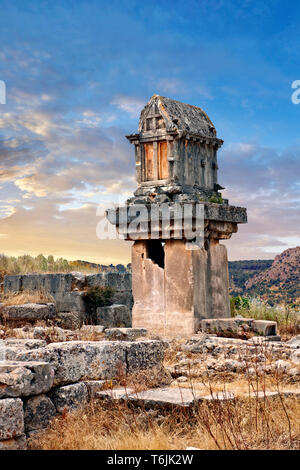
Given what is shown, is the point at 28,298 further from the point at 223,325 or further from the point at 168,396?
the point at 168,396

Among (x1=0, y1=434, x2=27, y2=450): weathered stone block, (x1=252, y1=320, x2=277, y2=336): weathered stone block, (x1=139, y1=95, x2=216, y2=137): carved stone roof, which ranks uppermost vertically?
(x1=139, y1=95, x2=216, y2=137): carved stone roof

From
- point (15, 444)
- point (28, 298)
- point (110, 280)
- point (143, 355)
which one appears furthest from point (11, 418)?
point (110, 280)

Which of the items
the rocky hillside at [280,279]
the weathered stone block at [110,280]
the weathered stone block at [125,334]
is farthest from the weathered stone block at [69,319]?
the rocky hillside at [280,279]

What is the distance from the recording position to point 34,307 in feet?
40.6

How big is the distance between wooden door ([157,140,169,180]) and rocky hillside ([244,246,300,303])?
638 inches

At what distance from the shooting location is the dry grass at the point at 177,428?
4656mm

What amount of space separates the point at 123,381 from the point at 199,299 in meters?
3.81

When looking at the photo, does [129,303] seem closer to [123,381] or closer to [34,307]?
[34,307]

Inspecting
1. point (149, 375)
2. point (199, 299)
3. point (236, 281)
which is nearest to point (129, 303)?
point (199, 299)

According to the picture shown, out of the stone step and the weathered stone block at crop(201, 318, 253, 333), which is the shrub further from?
the stone step

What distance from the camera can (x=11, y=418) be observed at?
479 cm

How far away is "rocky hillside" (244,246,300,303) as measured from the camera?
87.7 ft

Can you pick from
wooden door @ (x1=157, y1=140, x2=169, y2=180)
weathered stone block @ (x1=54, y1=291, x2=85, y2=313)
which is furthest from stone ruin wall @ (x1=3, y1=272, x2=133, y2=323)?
wooden door @ (x1=157, y1=140, x2=169, y2=180)
